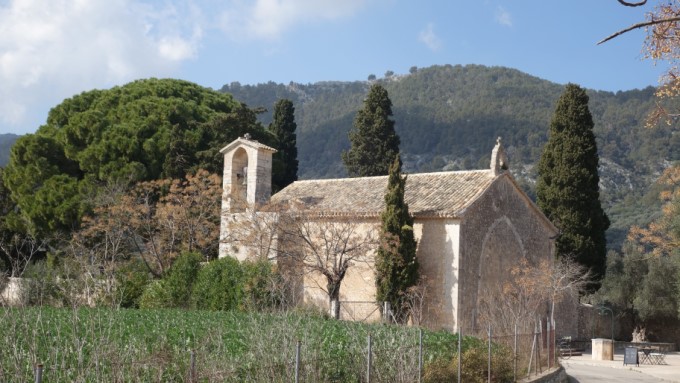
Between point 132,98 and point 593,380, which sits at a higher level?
point 132,98

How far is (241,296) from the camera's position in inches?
1034

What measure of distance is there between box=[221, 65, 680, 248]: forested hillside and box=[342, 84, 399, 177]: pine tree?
33637 millimetres

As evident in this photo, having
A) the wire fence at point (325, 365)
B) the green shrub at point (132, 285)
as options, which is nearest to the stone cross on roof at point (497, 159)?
the wire fence at point (325, 365)

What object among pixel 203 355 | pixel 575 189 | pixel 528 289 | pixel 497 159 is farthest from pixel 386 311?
pixel 575 189

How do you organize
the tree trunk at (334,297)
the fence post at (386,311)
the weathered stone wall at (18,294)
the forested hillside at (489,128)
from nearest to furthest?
the weathered stone wall at (18,294), the fence post at (386,311), the tree trunk at (334,297), the forested hillside at (489,128)

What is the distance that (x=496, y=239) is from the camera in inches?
1096

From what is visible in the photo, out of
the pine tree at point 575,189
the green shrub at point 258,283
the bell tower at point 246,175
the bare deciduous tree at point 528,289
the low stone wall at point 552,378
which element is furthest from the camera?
the pine tree at point 575,189

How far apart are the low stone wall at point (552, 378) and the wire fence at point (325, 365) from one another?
11.6 inches

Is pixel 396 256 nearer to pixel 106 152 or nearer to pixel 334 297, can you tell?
pixel 334 297

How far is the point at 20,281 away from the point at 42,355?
155cm

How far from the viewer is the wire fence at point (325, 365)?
9.22 meters

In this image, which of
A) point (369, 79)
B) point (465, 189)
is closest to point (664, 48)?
point (465, 189)

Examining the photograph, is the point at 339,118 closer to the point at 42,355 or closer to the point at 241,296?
the point at 241,296

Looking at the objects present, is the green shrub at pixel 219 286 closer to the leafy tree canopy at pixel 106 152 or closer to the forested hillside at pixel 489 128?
the leafy tree canopy at pixel 106 152
